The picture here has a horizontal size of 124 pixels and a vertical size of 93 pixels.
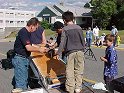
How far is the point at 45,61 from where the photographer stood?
654 cm

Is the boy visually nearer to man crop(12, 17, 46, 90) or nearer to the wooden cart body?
the wooden cart body

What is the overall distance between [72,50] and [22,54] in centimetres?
99

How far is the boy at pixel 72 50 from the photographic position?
631cm

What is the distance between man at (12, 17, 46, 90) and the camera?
6.38 m

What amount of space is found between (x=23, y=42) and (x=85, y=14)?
5985 centimetres

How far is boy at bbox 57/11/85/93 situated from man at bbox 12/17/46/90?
1.63ft

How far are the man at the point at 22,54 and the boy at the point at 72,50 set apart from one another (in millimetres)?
498

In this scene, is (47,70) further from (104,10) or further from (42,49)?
(104,10)

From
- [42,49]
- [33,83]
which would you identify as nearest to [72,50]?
[42,49]

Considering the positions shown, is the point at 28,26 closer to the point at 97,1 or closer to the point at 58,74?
the point at 58,74

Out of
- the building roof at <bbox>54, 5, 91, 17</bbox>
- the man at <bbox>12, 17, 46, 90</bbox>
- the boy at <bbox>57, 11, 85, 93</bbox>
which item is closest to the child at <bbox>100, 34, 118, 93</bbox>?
the boy at <bbox>57, 11, 85, 93</bbox>

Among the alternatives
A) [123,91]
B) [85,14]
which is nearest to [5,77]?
[123,91]

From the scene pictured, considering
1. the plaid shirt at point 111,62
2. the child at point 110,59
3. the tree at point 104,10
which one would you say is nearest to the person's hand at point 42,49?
the child at point 110,59

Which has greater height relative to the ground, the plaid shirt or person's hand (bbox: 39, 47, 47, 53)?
person's hand (bbox: 39, 47, 47, 53)
